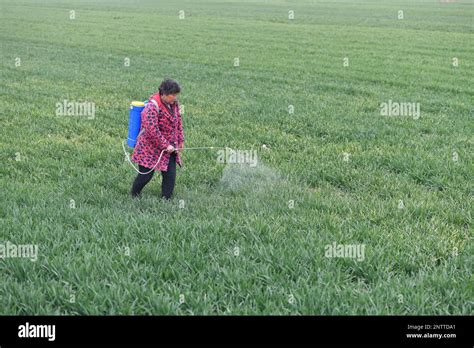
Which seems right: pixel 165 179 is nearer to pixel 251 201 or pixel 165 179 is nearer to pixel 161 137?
pixel 161 137

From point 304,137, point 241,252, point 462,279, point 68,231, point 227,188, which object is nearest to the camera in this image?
point 462,279

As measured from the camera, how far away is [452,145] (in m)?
8.16

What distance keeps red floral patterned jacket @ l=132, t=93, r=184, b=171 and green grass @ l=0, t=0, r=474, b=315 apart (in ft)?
1.62

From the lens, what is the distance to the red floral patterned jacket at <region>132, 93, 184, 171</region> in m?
5.59

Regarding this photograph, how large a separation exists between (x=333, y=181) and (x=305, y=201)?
104cm

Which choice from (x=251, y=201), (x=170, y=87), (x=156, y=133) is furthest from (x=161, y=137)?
(x=251, y=201)

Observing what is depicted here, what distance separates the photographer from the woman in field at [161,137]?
5.57 meters

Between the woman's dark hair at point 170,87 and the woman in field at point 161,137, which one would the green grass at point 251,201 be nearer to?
the woman in field at point 161,137

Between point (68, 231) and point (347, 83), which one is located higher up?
point (347, 83)
